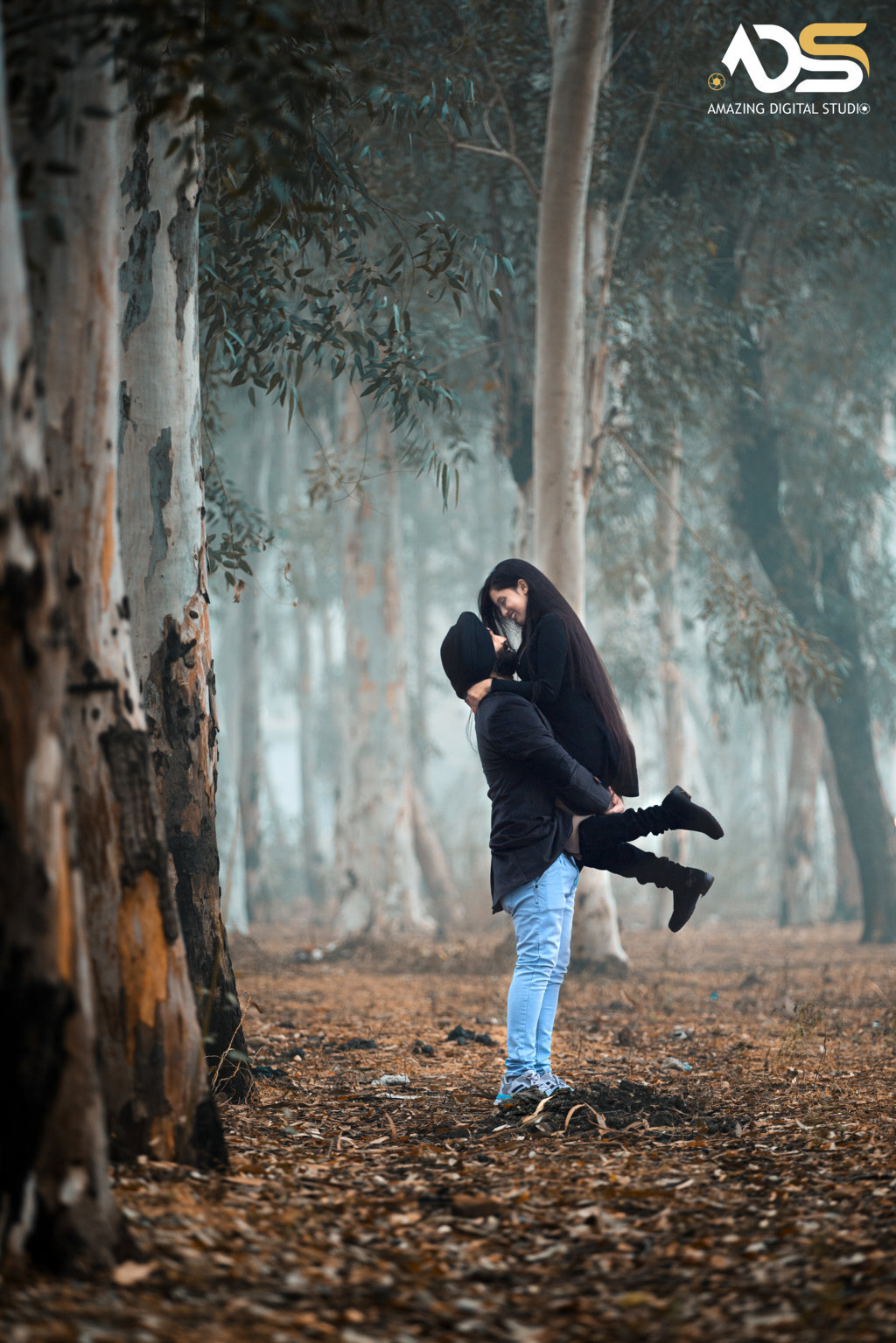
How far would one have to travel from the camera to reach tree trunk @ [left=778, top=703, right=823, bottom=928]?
1492 centimetres

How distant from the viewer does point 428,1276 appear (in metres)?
2.53

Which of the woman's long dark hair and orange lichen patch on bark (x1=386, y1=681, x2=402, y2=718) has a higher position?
orange lichen patch on bark (x1=386, y1=681, x2=402, y2=718)

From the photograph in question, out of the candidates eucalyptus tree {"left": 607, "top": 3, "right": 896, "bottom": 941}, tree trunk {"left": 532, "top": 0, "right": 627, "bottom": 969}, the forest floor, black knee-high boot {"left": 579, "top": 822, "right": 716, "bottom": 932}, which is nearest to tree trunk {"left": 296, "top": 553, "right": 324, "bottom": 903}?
eucalyptus tree {"left": 607, "top": 3, "right": 896, "bottom": 941}

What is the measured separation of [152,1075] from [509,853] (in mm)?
1538

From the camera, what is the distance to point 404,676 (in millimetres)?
13391

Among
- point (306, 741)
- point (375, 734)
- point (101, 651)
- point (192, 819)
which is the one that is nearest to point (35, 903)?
point (101, 651)

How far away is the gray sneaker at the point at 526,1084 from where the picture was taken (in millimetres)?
4066

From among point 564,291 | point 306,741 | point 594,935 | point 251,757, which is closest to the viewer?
point 564,291

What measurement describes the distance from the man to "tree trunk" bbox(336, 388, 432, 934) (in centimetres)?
834

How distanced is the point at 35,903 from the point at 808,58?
11.0m

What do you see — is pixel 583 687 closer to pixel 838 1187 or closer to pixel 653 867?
pixel 653 867

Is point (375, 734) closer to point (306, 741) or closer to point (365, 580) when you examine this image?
point (365, 580)

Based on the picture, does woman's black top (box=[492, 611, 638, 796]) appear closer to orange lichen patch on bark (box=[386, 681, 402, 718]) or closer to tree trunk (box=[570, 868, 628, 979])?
tree trunk (box=[570, 868, 628, 979])

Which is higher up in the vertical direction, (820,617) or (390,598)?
(390,598)
